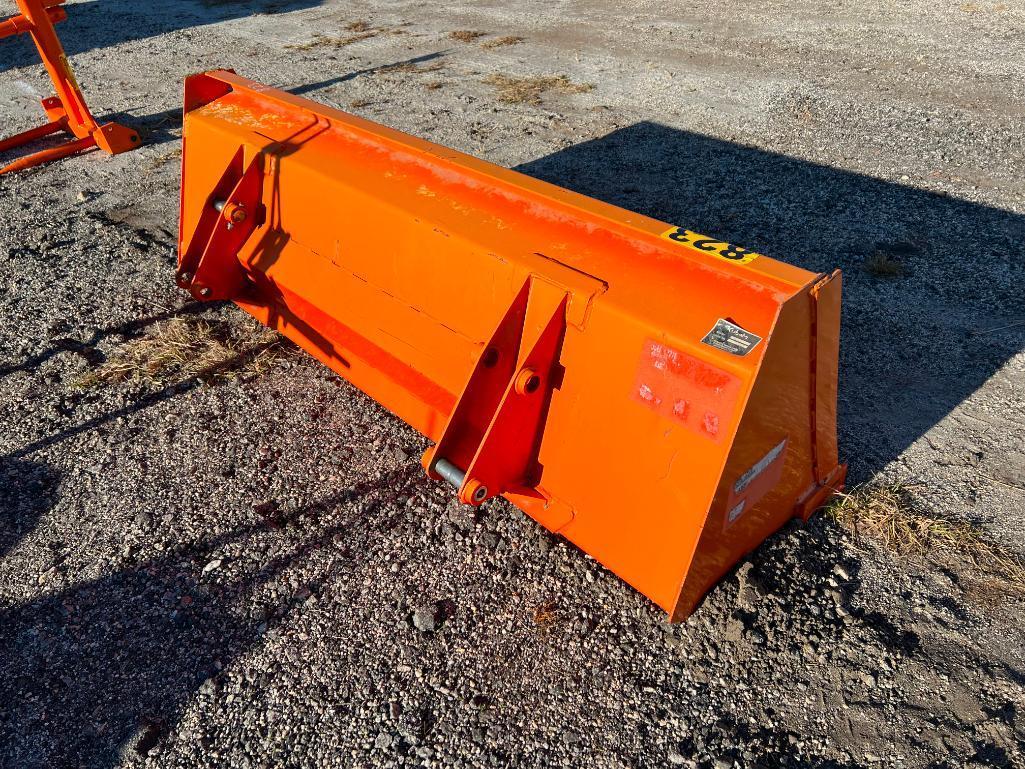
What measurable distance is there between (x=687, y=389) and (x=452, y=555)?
3.99 feet

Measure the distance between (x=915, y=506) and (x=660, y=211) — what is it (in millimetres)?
3044

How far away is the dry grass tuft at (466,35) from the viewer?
9703 mm

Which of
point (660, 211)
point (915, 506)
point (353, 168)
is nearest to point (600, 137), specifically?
point (660, 211)

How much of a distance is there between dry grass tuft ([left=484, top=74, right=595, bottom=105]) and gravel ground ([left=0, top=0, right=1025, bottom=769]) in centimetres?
172

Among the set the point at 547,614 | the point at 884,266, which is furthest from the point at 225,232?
the point at 884,266

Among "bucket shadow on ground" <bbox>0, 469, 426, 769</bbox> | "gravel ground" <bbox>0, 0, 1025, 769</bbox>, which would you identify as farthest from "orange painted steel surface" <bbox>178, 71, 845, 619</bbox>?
"bucket shadow on ground" <bbox>0, 469, 426, 769</bbox>

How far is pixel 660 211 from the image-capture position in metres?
5.41

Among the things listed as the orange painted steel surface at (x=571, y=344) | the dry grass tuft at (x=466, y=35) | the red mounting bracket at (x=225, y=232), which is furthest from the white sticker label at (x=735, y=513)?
the dry grass tuft at (x=466, y=35)

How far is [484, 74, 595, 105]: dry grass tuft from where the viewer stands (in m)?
7.61

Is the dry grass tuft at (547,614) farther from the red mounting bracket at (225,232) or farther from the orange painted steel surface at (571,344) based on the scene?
the red mounting bracket at (225,232)

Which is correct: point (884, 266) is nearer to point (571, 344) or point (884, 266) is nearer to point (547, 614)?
point (571, 344)

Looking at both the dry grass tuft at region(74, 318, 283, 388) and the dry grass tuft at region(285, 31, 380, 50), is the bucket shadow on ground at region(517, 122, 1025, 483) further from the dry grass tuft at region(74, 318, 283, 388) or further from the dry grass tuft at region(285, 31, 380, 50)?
the dry grass tuft at region(285, 31, 380, 50)

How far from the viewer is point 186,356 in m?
3.96

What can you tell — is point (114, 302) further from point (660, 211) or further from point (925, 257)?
point (925, 257)
